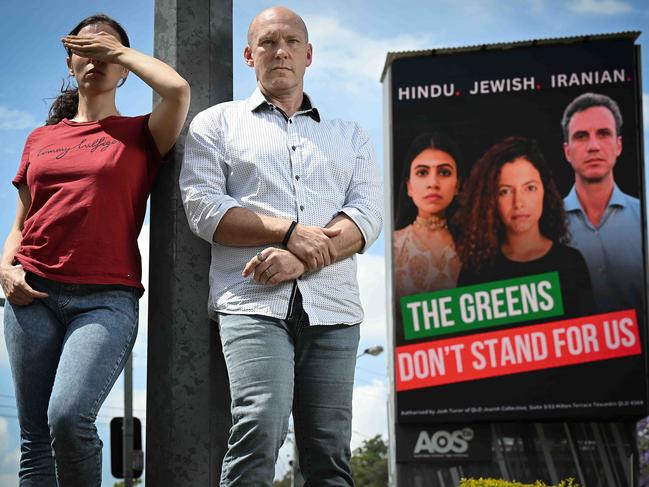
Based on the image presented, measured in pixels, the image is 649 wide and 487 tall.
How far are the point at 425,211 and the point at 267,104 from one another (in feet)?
54.0

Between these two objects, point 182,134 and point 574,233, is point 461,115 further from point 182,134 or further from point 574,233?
point 182,134

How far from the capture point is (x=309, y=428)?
273 centimetres

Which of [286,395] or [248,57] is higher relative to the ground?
[248,57]

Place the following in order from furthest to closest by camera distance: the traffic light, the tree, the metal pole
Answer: the tree, the traffic light, the metal pole

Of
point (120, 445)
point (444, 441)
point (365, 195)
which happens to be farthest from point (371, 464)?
point (365, 195)

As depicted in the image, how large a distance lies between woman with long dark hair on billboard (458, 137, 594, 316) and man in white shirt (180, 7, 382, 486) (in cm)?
1601

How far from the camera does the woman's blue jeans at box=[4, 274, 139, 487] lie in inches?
102

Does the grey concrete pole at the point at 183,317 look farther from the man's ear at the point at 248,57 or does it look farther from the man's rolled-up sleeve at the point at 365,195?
the man's rolled-up sleeve at the point at 365,195

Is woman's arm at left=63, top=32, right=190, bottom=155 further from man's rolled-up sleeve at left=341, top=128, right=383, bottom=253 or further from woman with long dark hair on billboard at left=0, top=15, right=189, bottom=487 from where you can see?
man's rolled-up sleeve at left=341, top=128, right=383, bottom=253

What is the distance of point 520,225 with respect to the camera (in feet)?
63.0

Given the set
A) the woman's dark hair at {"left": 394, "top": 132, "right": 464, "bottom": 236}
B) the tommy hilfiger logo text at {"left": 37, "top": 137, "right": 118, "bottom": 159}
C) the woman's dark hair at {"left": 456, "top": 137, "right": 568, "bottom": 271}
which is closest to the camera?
the tommy hilfiger logo text at {"left": 37, "top": 137, "right": 118, "bottom": 159}

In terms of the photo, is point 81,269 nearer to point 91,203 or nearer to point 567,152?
point 91,203

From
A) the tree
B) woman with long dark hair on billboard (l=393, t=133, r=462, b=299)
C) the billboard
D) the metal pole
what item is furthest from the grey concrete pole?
the tree

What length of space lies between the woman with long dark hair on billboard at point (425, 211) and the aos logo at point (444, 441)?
277 centimetres
